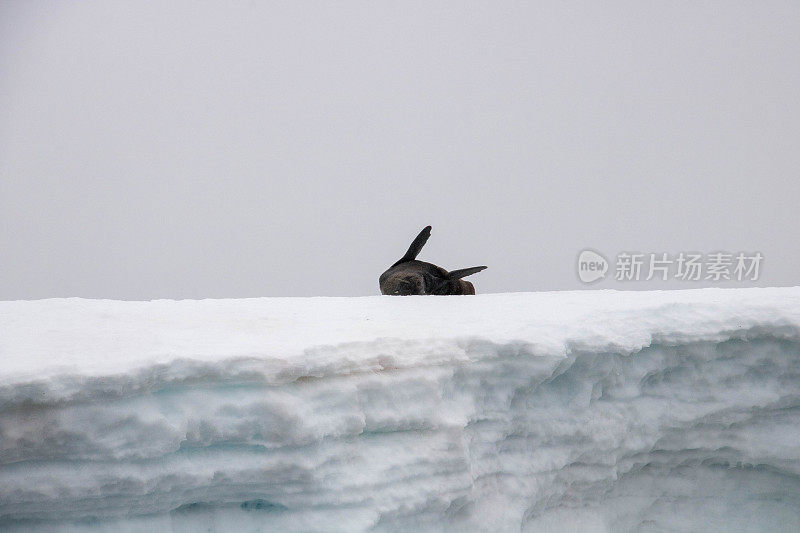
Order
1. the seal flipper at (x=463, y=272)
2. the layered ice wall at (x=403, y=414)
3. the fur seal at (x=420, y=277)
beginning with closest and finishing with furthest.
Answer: the layered ice wall at (x=403, y=414), the fur seal at (x=420, y=277), the seal flipper at (x=463, y=272)

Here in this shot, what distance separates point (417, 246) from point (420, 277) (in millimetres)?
405

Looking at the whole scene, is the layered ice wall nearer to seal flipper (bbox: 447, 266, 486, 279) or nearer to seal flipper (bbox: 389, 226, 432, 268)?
seal flipper (bbox: 447, 266, 486, 279)

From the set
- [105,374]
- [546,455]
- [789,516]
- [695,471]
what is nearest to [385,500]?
[546,455]

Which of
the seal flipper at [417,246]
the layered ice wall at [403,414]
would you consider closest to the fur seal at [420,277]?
the seal flipper at [417,246]

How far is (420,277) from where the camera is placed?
192 inches

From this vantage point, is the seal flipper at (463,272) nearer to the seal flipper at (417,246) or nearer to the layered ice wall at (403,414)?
the seal flipper at (417,246)

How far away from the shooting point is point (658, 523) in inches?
121

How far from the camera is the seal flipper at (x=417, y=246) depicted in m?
5.09

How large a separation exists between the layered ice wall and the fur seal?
4.26ft

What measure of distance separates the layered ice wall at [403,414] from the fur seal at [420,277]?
1299 millimetres

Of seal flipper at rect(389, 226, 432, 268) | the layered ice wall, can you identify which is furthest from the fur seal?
the layered ice wall

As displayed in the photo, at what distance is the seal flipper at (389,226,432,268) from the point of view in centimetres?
509

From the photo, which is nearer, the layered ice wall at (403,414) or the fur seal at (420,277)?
the layered ice wall at (403,414)

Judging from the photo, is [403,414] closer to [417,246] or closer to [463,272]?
[463,272]
